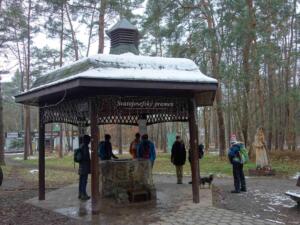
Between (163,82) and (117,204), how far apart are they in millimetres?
3488

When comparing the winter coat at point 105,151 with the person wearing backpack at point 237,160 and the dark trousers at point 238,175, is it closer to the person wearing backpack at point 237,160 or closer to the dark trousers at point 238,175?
the person wearing backpack at point 237,160

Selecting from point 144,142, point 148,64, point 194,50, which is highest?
point 194,50

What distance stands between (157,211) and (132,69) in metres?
3.32

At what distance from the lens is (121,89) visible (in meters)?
9.41

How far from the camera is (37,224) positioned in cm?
823

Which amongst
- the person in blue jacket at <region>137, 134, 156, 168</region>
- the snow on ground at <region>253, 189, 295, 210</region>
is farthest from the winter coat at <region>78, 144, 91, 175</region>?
the snow on ground at <region>253, 189, 295, 210</region>

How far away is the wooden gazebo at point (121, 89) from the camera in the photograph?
28.2ft

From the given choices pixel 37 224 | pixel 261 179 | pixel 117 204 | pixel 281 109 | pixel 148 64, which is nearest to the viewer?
pixel 37 224

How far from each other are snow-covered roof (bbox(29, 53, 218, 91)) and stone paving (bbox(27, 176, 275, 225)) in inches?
117

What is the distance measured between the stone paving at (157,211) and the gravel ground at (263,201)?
18.9 inches

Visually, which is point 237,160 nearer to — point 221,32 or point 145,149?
point 145,149

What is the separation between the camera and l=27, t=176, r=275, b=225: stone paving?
317 inches

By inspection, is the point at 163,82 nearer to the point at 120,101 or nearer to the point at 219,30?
the point at 120,101

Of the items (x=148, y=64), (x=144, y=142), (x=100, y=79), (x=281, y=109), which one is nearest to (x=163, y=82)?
(x=148, y=64)
